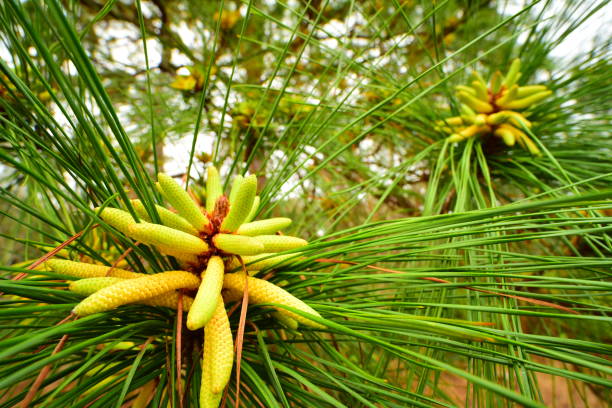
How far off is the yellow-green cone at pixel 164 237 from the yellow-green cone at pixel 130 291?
3 cm

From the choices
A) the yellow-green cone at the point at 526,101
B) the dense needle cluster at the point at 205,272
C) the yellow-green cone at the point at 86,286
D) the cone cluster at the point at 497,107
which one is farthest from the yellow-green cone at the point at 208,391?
the yellow-green cone at the point at 526,101

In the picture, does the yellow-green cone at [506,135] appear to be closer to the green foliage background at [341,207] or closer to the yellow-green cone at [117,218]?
the green foliage background at [341,207]

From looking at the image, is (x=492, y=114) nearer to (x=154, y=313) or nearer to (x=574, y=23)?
(x=574, y=23)

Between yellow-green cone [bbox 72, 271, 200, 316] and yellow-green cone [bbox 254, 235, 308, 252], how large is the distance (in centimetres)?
8

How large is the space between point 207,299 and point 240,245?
0.06 meters

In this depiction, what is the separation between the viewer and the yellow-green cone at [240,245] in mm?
315

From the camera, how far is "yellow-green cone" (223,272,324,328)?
0.31 m

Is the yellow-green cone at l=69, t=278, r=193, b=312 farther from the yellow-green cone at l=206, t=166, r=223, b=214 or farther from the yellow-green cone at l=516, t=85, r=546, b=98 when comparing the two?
the yellow-green cone at l=516, t=85, r=546, b=98

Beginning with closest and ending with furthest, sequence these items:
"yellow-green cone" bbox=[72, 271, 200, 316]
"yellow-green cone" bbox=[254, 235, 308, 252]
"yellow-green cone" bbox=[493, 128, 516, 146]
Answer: "yellow-green cone" bbox=[72, 271, 200, 316] → "yellow-green cone" bbox=[254, 235, 308, 252] → "yellow-green cone" bbox=[493, 128, 516, 146]

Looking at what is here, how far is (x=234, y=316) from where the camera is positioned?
15.8 inches

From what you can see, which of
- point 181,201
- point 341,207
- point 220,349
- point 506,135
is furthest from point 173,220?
point 506,135

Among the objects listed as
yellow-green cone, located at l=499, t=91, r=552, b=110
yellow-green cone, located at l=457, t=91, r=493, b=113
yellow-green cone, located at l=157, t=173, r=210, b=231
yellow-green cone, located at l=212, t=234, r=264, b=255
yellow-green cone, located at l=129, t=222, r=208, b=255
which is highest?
yellow-green cone, located at l=499, t=91, r=552, b=110

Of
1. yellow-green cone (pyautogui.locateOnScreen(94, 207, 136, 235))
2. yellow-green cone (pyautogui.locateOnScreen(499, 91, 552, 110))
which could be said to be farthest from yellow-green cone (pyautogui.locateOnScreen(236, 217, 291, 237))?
yellow-green cone (pyautogui.locateOnScreen(499, 91, 552, 110))

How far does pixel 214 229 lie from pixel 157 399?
159 mm
